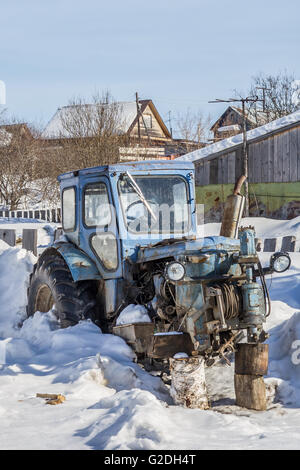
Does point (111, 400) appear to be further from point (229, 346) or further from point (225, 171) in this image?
point (225, 171)

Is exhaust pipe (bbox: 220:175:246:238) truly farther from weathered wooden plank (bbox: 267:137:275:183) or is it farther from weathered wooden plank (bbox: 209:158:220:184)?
weathered wooden plank (bbox: 209:158:220:184)

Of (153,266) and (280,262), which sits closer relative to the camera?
(280,262)

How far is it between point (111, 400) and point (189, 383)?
0.84 metres

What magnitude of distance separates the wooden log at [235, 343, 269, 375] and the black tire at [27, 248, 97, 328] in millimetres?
2019

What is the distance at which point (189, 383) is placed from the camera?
565 centimetres

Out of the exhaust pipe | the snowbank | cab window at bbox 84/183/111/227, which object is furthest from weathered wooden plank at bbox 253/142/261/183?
the exhaust pipe

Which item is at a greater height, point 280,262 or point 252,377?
point 280,262

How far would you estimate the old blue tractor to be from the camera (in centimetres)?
595

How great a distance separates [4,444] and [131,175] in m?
3.57

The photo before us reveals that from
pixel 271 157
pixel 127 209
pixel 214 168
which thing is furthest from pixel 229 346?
pixel 214 168

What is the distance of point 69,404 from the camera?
5.28 metres

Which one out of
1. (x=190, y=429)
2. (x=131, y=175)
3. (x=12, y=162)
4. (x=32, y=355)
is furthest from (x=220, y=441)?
(x=12, y=162)

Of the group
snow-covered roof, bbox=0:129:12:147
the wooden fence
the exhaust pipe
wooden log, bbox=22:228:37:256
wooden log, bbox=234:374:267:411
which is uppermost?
snow-covered roof, bbox=0:129:12:147

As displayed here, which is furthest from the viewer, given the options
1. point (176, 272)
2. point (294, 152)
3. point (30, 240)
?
point (294, 152)
